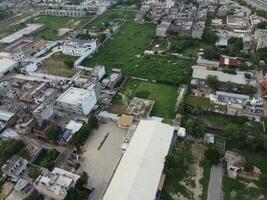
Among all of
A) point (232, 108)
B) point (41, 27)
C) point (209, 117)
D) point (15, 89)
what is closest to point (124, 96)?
point (209, 117)

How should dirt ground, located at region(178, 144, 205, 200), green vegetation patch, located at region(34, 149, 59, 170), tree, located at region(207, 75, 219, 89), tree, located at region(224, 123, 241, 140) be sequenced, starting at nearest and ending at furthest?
dirt ground, located at region(178, 144, 205, 200)
green vegetation patch, located at region(34, 149, 59, 170)
tree, located at region(224, 123, 241, 140)
tree, located at region(207, 75, 219, 89)

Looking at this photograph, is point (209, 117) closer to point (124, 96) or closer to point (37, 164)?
point (124, 96)

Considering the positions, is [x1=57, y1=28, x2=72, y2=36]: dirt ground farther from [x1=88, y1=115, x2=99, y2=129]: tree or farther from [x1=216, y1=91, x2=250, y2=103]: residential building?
[x1=216, y1=91, x2=250, y2=103]: residential building

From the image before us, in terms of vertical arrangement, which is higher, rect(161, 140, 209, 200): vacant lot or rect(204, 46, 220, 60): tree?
rect(204, 46, 220, 60): tree

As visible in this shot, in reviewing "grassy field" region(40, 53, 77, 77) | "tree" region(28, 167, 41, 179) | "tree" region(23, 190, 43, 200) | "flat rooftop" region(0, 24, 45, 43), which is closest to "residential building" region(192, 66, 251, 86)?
"grassy field" region(40, 53, 77, 77)

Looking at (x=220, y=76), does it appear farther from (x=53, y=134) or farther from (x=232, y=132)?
(x=53, y=134)

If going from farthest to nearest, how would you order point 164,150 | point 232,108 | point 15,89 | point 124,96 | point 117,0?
point 117,0
point 15,89
point 124,96
point 232,108
point 164,150
